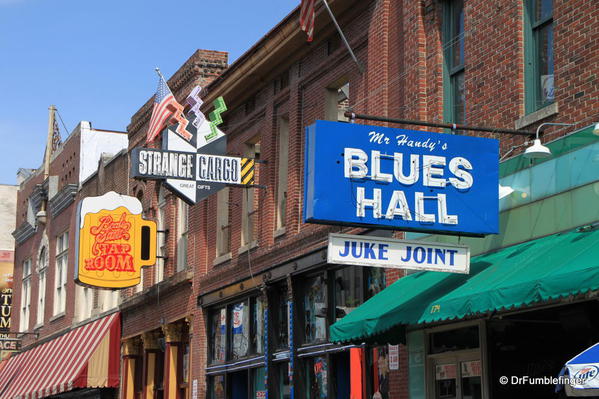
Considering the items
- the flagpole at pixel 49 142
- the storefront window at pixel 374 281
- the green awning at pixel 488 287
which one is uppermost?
the flagpole at pixel 49 142

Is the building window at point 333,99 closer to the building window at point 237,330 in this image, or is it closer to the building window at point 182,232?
the building window at point 237,330

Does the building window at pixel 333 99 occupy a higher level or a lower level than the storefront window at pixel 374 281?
higher

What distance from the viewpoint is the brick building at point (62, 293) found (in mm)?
32094

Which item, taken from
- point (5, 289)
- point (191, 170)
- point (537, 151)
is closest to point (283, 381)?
point (191, 170)

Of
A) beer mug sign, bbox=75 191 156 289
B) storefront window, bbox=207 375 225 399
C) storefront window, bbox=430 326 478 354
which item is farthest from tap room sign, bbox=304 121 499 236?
beer mug sign, bbox=75 191 156 289

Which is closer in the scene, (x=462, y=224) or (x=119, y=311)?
(x=462, y=224)

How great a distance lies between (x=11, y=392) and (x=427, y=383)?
26122mm

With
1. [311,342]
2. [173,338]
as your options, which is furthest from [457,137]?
[173,338]

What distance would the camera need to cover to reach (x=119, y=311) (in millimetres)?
32344

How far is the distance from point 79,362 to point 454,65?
63.0 ft

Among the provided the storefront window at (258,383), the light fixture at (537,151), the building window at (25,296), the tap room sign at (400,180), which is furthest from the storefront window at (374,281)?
the building window at (25,296)

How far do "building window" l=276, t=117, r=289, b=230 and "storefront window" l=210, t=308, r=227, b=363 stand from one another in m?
3.46

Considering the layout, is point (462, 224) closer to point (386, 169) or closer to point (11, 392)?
point (386, 169)

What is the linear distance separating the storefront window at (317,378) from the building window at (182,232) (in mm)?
8100
